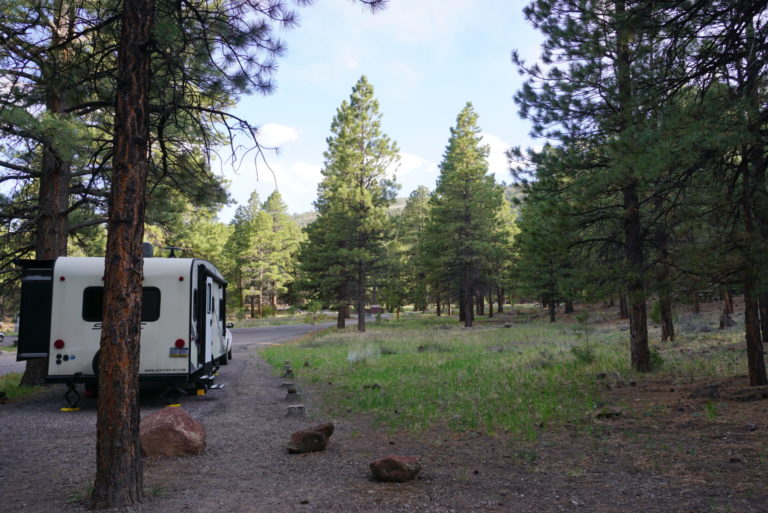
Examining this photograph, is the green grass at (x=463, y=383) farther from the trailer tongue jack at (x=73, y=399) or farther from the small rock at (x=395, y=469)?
the trailer tongue jack at (x=73, y=399)

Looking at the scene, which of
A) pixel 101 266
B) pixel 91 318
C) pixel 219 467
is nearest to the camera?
pixel 219 467

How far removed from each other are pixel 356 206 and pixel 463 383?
64.8 feet

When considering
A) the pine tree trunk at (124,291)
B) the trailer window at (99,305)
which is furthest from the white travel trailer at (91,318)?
the pine tree trunk at (124,291)

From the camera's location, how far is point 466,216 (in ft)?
110

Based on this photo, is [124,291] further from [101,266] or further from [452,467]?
[101,266]

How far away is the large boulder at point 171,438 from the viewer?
5953mm

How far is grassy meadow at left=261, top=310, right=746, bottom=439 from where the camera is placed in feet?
25.5

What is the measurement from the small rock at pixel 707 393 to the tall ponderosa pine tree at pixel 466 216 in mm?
23207

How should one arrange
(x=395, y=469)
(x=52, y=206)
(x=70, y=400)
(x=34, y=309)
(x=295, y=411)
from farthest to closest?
1. (x=52, y=206)
2. (x=70, y=400)
3. (x=34, y=309)
4. (x=295, y=411)
5. (x=395, y=469)

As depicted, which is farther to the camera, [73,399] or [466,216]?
[466,216]

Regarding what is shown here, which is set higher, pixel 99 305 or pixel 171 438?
pixel 99 305

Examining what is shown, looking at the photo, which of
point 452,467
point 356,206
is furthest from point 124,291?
point 356,206

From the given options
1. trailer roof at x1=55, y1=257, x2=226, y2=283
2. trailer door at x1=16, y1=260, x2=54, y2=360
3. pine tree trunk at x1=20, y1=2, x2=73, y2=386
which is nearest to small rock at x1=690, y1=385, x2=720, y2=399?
trailer roof at x1=55, y1=257, x2=226, y2=283

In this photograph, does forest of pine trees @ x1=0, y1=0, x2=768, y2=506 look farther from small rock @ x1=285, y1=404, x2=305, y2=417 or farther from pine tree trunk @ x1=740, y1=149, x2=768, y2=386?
small rock @ x1=285, y1=404, x2=305, y2=417
